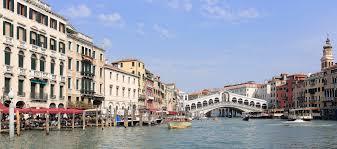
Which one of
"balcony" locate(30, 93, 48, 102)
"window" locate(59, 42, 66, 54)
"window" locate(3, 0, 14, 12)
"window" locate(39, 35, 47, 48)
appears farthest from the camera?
"window" locate(59, 42, 66, 54)

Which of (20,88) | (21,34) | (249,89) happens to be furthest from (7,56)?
(249,89)

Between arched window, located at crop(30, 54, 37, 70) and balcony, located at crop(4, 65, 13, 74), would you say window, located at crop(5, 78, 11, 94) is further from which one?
arched window, located at crop(30, 54, 37, 70)

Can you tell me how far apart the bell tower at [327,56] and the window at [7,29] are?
3984 inches

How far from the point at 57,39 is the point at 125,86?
71.2ft

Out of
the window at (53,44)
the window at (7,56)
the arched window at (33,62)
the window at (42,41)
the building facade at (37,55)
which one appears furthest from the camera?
the window at (53,44)

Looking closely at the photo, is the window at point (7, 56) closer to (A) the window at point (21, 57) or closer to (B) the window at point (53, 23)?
(A) the window at point (21, 57)

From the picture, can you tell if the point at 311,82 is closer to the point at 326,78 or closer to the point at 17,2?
the point at 326,78

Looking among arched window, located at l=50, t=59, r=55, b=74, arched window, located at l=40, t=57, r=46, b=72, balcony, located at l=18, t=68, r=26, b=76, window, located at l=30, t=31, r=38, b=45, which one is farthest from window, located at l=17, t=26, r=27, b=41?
arched window, located at l=50, t=59, r=55, b=74

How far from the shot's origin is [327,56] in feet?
424

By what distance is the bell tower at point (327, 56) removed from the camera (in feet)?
423

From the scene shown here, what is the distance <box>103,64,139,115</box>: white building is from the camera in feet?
208

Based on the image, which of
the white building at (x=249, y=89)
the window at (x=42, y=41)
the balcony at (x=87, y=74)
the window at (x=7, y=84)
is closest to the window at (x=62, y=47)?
the window at (x=42, y=41)

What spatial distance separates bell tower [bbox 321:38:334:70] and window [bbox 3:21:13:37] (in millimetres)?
101189

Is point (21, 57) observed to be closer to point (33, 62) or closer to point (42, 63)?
point (33, 62)
